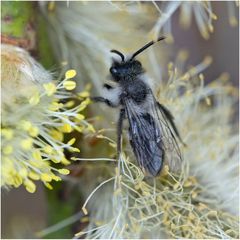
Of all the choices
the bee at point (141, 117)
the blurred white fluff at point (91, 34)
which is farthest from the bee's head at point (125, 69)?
the blurred white fluff at point (91, 34)

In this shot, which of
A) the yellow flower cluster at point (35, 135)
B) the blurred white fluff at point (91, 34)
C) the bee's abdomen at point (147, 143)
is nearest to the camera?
the yellow flower cluster at point (35, 135)

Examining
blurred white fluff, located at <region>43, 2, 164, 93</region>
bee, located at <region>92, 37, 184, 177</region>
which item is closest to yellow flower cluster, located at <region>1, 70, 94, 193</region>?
bee, located at <region>92, 37, 184, 177</region>

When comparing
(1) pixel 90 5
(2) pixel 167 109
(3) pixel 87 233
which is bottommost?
(3) pixel 87 233

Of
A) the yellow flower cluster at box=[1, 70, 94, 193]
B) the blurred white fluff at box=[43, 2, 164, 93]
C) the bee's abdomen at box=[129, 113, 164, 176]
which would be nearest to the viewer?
the yellow flower cluster at box=[1, 70, 94, 193]

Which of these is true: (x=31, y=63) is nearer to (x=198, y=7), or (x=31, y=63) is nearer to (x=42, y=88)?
(x=42, y=88)

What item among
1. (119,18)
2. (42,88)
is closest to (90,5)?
(119,18)

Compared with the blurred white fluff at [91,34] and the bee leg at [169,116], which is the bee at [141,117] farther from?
the blurred white fluff at [91,34]

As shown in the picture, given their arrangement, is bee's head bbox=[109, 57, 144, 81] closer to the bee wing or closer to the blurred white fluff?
the bee wing
